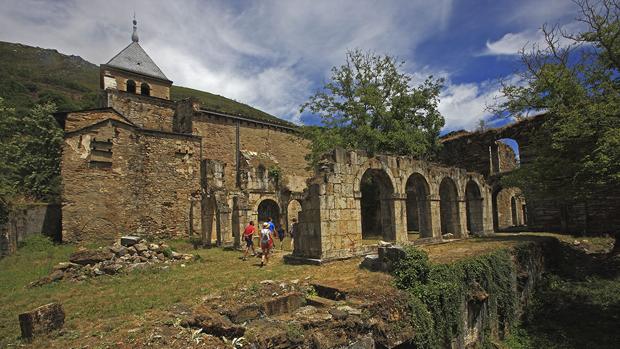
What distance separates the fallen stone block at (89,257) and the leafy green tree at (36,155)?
951 cm

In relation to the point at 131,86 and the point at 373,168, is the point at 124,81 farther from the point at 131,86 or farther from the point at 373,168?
the point at 373,168

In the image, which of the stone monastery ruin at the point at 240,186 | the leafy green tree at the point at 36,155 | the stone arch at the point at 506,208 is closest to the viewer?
the stone monastery ruin at the point at 240,186

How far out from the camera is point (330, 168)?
33.3 feet

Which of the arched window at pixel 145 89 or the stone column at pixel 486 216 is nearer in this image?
the stone column at pixel 486 216

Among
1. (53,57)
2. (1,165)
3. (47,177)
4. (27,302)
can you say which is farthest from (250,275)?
(53,57)

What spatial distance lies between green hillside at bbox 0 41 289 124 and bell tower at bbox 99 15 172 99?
A: 265 inches

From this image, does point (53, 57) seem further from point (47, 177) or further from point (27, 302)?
point (27, 302)

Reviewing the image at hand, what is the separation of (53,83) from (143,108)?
1789 inches

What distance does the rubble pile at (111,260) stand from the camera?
9188 millimetres

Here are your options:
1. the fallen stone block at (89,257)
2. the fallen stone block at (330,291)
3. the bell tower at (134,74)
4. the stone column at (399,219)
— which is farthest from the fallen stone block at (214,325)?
the bell tower at (134,74)

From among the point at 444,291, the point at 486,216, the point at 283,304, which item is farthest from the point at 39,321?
the point at 486,216

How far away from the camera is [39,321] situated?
15.4ft

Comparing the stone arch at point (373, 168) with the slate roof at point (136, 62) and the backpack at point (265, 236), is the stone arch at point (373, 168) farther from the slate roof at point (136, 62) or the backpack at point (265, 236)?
the slate roof at point (136, 62)

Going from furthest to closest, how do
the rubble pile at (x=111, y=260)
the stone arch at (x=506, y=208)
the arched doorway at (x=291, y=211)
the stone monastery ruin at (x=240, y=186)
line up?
1. the stone arch at (x=506, y=208)
2. the arched doorway at (x=291, y=211)
3. the stone monastery ruin at (x=240, y=186)
4. the rubble pile at (x=111, y=260)
